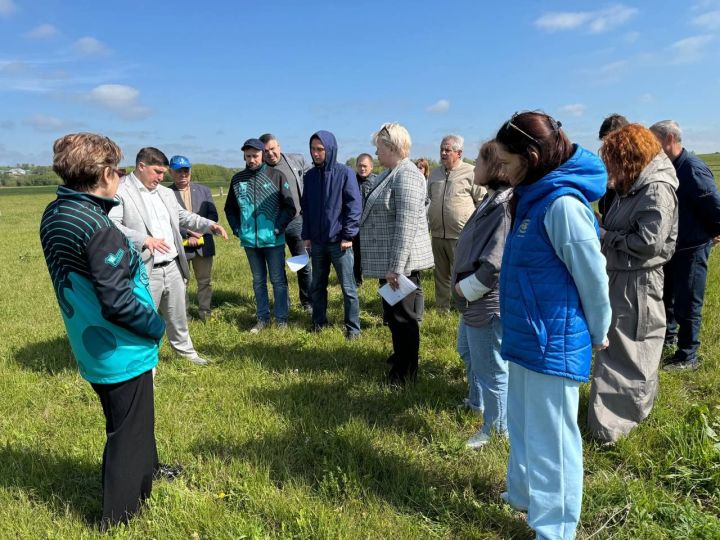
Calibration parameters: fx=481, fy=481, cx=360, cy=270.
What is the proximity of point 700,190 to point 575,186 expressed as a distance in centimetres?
328

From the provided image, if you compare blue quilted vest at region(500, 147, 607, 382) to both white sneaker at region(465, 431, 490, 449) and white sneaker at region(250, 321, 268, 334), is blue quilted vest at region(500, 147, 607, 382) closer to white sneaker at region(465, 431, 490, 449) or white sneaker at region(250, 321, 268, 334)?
white sneaker at region(465, 431, 490, 449)

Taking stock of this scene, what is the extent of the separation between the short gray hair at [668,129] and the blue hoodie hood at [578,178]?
3.08 metres

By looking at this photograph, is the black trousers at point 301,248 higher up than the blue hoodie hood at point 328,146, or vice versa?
the blue hoodie hood at point 328,146

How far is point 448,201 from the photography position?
6531mm

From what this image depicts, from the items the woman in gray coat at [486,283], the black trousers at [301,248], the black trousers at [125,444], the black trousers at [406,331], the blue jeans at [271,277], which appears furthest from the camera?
the black trousers at [301,248]

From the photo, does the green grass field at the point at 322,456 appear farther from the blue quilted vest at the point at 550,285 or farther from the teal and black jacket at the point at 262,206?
the teal and black jacket at the point at 262,206

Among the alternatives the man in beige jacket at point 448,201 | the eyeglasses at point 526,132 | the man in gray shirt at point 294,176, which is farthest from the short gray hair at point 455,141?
the eyeglasses at point 526,132

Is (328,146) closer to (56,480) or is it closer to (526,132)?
(526,132)

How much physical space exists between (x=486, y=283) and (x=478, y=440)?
1.16 m

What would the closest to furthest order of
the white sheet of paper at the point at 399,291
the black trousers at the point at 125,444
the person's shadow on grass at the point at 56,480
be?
the black trousers at the point at 125,444, the person's shadow on grass at the point at 56,480, the white sheet of paper at the point at 399,291

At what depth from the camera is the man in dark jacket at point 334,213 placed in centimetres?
568

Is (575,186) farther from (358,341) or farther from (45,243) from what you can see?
(358,341)

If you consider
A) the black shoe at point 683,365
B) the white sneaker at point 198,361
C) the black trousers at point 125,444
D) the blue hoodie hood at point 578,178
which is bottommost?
the black shoe at point 683,365

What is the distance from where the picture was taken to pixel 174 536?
Answer: 8.54ft
